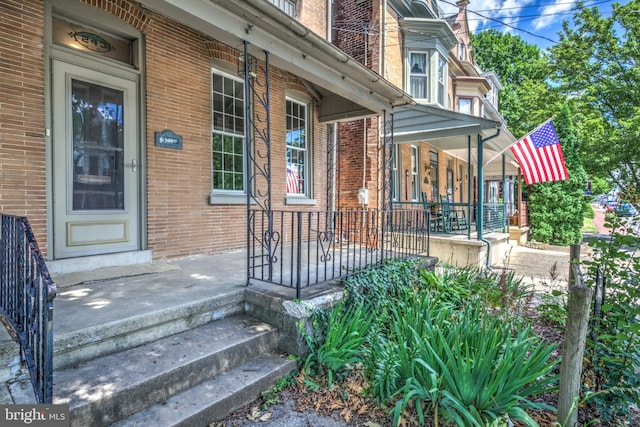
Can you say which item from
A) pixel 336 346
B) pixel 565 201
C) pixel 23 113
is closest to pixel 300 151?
pixel 23 113

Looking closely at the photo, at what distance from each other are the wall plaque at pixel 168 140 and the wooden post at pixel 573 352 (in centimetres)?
494

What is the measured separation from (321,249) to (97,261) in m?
3.13

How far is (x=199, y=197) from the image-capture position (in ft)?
17.8

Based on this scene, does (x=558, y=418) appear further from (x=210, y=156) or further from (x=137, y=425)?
(x=210, y=156)

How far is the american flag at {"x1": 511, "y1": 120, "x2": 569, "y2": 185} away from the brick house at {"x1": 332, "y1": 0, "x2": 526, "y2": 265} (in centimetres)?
66

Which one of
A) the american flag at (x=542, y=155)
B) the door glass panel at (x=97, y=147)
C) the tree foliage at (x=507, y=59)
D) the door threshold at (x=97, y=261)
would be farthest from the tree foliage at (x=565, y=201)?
the door glass panel at (x=97, y=147)

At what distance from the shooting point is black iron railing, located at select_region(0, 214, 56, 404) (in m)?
1.74

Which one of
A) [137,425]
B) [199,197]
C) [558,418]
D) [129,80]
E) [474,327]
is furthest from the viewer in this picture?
[199,197]

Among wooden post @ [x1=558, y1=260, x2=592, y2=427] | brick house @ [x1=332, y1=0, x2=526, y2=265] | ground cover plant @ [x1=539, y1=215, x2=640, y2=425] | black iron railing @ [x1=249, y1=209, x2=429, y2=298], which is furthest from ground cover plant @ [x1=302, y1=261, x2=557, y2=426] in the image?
brick house @ [x1=332, y1=0, x2=526, y2=265]

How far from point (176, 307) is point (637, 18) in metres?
17.9

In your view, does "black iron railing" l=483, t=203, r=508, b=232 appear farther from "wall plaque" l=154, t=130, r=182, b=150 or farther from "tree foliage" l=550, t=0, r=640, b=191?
"wall plaque" l=154, t=130, r=182, b=150

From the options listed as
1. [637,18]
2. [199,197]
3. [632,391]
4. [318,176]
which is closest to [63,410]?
[632,391]

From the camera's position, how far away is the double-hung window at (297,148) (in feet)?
24.0

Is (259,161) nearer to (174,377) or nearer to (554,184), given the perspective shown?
(174,377)
